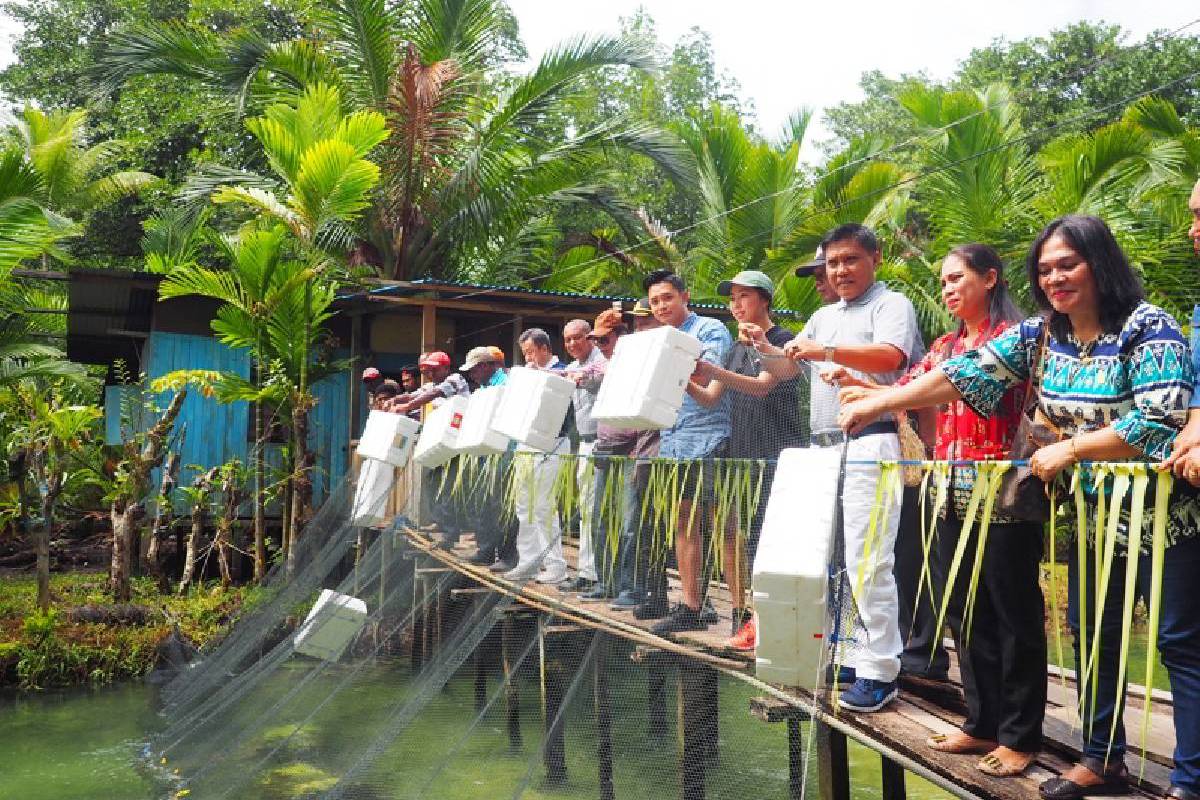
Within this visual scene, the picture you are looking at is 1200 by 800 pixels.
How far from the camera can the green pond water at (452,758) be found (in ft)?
13.2

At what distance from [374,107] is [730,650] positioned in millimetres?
10829

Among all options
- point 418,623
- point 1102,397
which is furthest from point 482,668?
point 1102,397

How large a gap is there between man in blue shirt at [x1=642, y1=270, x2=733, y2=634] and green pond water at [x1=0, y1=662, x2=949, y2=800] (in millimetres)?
324

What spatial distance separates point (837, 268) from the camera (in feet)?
12.6

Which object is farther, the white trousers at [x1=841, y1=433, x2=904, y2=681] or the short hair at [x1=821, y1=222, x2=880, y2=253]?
the short hair at [x1=821, y1=222, x2=880, y2=253]

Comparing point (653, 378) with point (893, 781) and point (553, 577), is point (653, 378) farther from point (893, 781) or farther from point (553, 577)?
point (893, 781)

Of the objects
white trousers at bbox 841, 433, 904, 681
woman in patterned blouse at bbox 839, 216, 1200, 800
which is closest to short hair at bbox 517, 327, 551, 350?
white trousers at bbox 841, 433, 904, 681

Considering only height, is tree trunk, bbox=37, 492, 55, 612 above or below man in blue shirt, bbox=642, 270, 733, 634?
below

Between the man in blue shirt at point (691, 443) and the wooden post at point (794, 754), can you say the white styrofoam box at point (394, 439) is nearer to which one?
the man in blue shirt at point (691, 443)

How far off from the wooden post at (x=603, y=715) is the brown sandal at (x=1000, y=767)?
A: 5.45ft

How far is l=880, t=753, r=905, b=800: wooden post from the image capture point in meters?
3.88

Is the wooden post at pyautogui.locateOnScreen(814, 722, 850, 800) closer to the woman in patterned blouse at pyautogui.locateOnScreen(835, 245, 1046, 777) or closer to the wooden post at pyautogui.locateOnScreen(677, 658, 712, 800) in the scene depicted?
the wooden post at pyautogui.locateOnScreen(677, 658, 712, 800)

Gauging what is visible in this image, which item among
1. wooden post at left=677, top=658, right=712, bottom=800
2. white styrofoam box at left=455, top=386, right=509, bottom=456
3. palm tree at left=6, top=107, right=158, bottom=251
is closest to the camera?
wooden post at left=677, top=658, right=712, bottom=800

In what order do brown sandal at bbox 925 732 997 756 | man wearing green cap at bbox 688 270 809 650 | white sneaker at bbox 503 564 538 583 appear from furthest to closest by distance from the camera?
white sneaker at bbox 503 564 538 583 → man wearing green cap at bbox 688 270 809 650 → brown sandal at bbox 925 732 997 756
